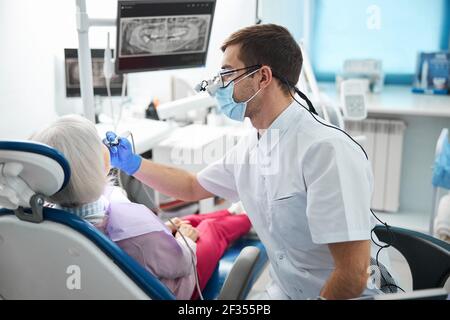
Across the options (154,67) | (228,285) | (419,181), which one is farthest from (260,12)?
(228,285)

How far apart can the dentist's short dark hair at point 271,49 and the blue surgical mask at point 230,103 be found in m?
0.09

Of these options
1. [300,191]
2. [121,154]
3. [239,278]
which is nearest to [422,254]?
[300,191]

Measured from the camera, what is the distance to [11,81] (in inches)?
89.4

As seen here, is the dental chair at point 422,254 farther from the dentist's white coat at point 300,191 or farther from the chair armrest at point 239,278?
the chair armrest at point 239,278

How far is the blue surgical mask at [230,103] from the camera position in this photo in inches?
59.7

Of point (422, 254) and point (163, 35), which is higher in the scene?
point (163, 35)

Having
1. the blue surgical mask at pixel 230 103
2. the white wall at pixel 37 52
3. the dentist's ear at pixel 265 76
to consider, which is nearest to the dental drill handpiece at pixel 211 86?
the blue surgical mask at pixel 230 103

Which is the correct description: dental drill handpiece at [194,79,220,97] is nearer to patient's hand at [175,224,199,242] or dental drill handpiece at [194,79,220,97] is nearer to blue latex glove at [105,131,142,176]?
blue latex glove at [105,131,142,176]

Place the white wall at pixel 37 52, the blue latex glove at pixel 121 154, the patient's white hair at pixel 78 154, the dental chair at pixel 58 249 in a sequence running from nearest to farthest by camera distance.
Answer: the dental chair at pixel 58 249 < the patient's white hair at pixel 78 154 < the blue latex glove at pixel 121 154 < the white wall at pixel 37 52

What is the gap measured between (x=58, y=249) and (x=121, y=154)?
1.65ft

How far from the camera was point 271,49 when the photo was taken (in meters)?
1.45

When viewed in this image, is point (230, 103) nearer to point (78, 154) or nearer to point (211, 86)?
point (211, 86)

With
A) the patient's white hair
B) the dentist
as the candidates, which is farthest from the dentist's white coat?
the patient's white hair

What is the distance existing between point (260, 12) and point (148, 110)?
748 millimetres
